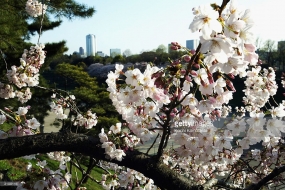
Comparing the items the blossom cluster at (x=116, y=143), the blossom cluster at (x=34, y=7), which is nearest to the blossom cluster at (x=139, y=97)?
the blossom cluster at (x=116, y=143)

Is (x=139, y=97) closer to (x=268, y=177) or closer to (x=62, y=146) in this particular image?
(x=62, y=146)

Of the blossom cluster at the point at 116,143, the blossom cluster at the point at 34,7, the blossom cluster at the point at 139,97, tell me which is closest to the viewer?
the blossom cluster at the point at 139,97

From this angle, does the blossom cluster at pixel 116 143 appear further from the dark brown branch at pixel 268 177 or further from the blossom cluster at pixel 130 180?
the dark brown branch at pixel 268 177

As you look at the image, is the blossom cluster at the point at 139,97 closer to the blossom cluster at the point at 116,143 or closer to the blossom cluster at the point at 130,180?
the blossom cluster at the point at 116,143

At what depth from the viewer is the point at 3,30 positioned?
665cm

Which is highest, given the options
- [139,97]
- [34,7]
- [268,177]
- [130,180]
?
[34,7]

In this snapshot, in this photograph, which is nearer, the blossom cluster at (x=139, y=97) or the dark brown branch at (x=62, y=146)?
the blossom cluster at (x=139, y=97)

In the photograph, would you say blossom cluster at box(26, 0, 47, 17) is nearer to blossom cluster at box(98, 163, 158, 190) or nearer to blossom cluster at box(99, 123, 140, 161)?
blossom cluster at box(98, 163, 158, 190)

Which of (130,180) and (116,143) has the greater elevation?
(116,143)

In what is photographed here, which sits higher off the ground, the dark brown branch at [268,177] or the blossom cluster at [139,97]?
the blossom cluster at [139,97]

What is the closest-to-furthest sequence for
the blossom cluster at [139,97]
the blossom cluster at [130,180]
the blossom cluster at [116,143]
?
1. the blossom cluster at [139,97]
2. the blossom cluster at [116,143]
3. the blossom cluster at [130,180]

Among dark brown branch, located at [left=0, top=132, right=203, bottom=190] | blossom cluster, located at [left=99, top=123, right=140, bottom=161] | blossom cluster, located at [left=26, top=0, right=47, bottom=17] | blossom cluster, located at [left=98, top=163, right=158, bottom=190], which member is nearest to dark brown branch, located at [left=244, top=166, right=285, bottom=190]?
dark brown branch, located at [left=0, top=132, right=203, bottom=190]

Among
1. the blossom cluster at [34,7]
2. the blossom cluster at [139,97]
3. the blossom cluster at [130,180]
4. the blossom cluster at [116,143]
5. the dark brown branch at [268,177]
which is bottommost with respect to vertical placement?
the blossom cluster at [130,180]

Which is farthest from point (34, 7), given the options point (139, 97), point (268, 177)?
point (268, 177)
